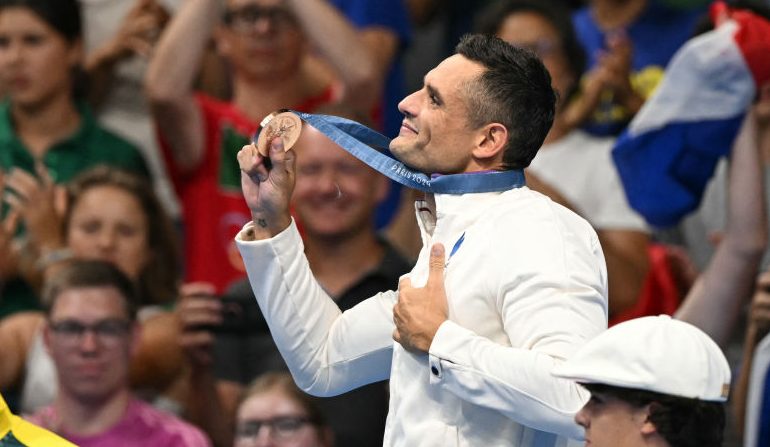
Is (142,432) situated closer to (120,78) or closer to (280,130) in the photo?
(280,130)

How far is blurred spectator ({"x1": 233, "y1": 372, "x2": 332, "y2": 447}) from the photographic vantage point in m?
4.85

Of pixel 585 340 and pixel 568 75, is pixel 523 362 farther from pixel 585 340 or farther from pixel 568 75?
pixel 568 75

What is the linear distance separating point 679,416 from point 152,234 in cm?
315

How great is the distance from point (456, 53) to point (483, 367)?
69cm

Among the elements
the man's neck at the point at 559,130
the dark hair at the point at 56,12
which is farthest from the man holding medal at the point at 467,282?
the dark hair at the point at 56,12

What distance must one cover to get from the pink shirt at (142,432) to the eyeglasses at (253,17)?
156cm

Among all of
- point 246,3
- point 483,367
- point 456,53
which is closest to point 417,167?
point 456,53

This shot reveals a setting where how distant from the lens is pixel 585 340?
10.2 ft

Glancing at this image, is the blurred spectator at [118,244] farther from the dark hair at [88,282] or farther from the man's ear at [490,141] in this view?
the man's ear at [490,141]

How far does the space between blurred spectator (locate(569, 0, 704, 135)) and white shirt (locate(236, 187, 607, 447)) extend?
2.75 meters

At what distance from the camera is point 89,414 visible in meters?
5.07

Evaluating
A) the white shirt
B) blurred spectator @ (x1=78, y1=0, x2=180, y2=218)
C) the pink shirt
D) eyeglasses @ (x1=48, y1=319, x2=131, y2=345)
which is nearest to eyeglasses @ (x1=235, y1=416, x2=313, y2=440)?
the pink shirt

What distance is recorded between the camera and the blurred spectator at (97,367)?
5012 mm

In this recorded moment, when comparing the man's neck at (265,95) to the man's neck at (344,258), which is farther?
the man's neck at (265,95)
